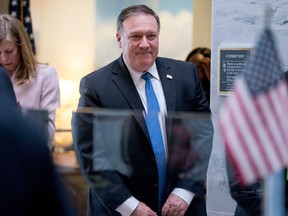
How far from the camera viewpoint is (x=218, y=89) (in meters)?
6.06

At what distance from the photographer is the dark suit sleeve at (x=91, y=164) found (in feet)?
14.6

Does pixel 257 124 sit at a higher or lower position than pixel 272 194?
higher

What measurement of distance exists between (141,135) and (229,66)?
179 cm

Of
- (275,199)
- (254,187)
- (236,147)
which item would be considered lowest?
(254,187)

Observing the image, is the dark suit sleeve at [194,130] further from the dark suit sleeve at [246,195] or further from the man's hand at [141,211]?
the dark suit sleeve at [246,195]

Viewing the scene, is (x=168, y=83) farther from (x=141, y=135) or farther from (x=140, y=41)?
(x=141, y=135)

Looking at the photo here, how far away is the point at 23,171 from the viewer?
2652mm

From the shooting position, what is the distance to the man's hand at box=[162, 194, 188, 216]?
447cm

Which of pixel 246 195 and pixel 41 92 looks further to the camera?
pixel 41 92

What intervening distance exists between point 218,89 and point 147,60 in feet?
5.07

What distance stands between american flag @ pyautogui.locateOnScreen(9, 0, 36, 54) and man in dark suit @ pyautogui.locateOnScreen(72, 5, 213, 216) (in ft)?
11.8

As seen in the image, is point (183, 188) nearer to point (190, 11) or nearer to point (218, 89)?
point (218, 89)

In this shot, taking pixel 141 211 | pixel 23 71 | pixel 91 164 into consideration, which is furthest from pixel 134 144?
pixel 23 71

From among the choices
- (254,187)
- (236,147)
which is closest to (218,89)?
(254,187)
